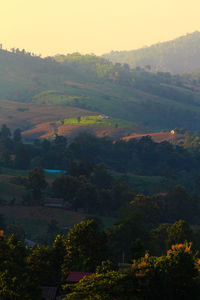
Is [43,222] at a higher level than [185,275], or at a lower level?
lower

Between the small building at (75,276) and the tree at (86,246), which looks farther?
the tree at (86,246)

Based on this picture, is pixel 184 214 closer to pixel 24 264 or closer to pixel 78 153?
pixel 78 153

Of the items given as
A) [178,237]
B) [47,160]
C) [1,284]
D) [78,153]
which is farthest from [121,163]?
[1,284]

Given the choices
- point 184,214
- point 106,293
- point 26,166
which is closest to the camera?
point 106,293

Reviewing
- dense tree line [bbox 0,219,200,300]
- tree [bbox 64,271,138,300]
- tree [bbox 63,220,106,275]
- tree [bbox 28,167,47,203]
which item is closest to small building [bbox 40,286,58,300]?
dense tree line [bbox 0,219,200,300]

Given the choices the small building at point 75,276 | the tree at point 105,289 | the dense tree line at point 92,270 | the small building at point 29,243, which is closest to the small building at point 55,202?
the small building at point 29,243

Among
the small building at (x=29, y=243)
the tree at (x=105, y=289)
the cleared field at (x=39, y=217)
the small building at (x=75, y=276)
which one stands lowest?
the cleared field at (x=39, y=217)

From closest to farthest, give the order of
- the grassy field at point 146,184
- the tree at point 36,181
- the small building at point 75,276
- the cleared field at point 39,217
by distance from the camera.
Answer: the small building at point 75,276, the cleared field at point 39,217, the tree at point 36,181, the grassy field at point 146,184

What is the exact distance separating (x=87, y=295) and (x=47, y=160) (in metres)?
123

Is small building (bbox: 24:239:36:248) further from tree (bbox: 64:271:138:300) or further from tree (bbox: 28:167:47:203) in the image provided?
tree (bbox: 64:271:138:300)

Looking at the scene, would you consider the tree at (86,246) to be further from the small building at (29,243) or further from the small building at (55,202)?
the small building at (55,202)

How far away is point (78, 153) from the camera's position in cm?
17012

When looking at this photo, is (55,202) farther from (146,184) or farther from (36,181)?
(146,184)

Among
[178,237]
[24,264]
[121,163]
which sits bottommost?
[121,163]
